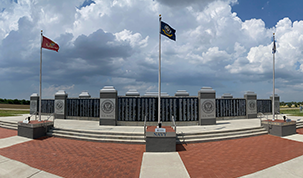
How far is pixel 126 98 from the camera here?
15508 millimetres

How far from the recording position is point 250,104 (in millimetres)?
21234

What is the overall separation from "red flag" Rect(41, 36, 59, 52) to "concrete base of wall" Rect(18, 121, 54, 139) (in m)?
6.64

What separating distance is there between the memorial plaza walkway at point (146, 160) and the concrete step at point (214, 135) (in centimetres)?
48

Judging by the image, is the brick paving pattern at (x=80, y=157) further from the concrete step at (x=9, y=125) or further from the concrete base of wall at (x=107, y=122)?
the concrete step at (x=9, y=125)

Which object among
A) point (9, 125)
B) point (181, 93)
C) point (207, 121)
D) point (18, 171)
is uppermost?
point (181, 93)

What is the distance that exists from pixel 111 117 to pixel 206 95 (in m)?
9.52

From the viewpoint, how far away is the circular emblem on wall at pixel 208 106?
15.6 meters

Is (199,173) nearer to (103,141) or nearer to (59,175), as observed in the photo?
(59,175)

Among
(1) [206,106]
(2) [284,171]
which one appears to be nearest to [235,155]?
(2) [284,171]

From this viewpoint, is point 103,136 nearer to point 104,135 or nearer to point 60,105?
point 104,135

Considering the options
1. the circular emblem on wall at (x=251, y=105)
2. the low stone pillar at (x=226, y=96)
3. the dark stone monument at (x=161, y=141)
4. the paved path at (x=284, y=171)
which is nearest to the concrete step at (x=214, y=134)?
the dark stone monument at (x=161, y=141)

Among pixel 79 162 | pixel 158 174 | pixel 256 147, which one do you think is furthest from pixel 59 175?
pixel 256 147

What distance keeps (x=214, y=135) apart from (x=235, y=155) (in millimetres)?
3108

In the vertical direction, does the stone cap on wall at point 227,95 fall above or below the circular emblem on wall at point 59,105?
above
